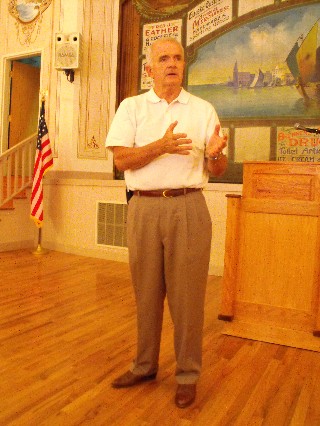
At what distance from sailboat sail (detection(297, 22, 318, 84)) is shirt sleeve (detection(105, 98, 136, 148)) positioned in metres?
2.94

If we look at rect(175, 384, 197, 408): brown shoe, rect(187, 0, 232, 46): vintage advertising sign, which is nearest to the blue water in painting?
rect(187, 0, 232, 46): vintage advertising sign

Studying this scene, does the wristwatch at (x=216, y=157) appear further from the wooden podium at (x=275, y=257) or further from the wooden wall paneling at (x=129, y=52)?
the wooden wall paneling at (x=129, y=52)

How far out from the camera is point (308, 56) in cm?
419

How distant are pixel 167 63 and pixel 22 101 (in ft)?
19.1

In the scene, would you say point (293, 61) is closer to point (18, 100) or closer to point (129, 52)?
point (129, 52)

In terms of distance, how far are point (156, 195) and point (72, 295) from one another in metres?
2.01

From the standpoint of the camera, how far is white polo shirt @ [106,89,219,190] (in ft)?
5.88

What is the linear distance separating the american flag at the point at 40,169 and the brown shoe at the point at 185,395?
13.1ft

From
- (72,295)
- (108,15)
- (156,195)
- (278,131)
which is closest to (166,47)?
(156,195)

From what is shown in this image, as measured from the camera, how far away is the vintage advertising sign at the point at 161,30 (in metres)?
4.94

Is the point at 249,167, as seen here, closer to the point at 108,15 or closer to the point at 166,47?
the point at 166,47

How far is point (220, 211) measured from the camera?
15.0 ft

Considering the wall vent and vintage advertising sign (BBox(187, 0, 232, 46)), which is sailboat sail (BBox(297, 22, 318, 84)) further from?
the wall vent

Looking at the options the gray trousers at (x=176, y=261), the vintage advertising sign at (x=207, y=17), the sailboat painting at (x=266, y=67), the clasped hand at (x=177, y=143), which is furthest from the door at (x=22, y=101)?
the clasped hand at (x=177, y=143)
